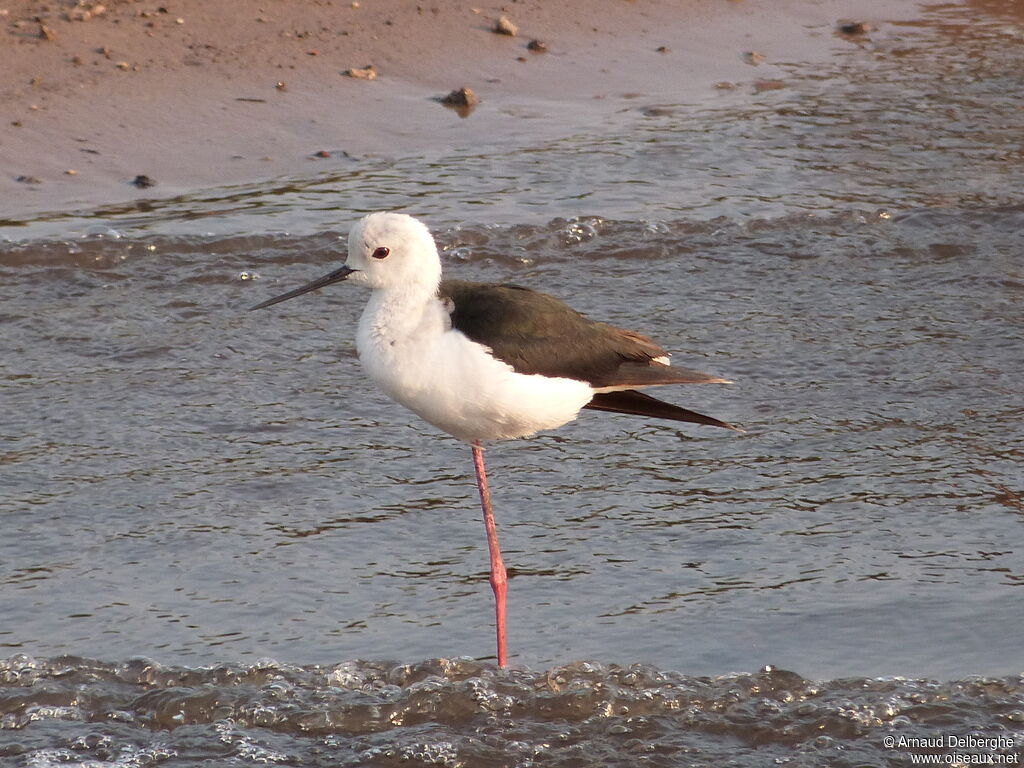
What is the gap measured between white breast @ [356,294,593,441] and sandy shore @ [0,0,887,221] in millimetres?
3845

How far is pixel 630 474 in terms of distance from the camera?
226 inches

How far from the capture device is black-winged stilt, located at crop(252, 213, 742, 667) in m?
4.44

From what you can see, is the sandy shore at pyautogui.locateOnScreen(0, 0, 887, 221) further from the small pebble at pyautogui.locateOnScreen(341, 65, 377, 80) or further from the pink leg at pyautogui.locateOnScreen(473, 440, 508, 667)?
the pink leg at pyautogui.locateOnScreen(473, 440, 508, 667)

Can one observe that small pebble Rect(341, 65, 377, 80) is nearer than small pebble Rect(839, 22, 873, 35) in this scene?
Yes

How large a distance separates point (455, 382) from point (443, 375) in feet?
0.13

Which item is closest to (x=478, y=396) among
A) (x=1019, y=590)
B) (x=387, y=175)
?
(x=1019, y=590)

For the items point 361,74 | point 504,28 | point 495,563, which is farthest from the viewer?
point 504,28

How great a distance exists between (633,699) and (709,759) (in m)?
0.29

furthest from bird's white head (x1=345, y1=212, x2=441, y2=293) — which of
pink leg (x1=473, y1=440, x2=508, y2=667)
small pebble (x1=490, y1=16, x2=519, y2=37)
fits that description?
small pebble (x1=490, y1=16, x2=519, y2=37)

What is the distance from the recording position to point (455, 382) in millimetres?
4418

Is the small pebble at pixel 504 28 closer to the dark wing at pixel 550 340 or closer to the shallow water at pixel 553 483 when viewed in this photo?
the shallow water at pixel 553 483

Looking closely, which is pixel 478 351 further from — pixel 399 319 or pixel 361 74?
pixel 361 74

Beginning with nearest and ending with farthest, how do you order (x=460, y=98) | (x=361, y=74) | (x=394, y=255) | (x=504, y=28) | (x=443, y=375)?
(x=443, y=375), (x=394, y=255), (x=460, y=98), (x=361, y=74), (x=504, y=28)

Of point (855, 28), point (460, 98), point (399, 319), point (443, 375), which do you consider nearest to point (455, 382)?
point (443, 375)
